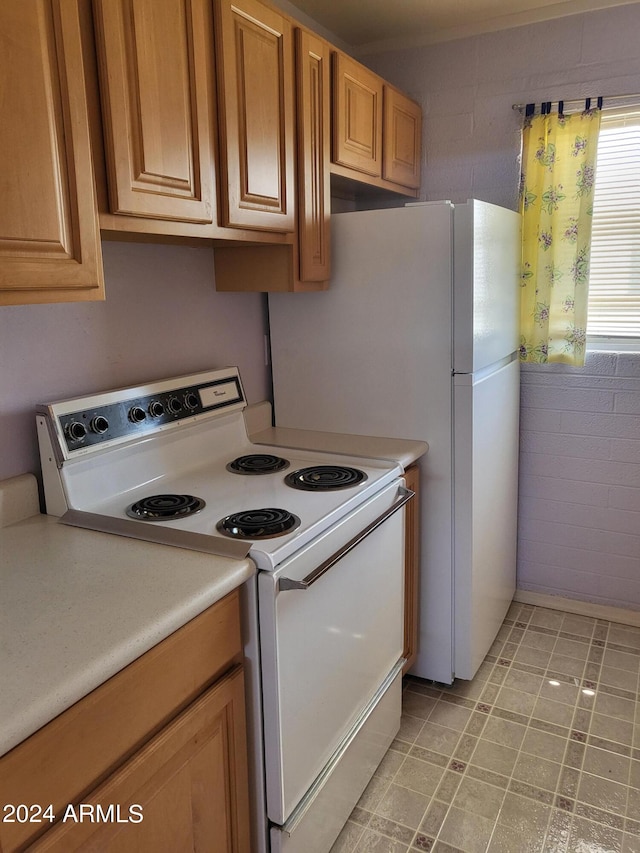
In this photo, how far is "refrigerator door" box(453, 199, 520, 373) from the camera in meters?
2.00

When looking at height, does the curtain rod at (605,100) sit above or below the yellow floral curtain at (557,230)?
above

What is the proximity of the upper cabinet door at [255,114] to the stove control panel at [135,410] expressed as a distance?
514 millimetres

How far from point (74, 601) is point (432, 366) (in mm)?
1347

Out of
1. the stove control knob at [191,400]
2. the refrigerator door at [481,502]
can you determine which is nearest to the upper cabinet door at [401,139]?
the refrigerator door at [481,502]

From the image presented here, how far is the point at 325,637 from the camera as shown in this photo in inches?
61.4

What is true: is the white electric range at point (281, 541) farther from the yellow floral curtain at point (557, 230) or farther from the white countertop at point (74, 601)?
the yellow floral curtain at point (557, 230)

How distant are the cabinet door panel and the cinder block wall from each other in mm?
1856

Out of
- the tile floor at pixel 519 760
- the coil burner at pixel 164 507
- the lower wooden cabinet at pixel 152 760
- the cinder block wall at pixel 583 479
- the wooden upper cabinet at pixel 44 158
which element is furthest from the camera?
the cinder block wall at pixel 583 479

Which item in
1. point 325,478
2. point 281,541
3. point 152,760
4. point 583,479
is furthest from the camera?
point 583,479

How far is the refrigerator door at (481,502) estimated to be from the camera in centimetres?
213

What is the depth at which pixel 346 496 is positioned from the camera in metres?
1.67

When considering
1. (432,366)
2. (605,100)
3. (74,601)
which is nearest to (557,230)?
(605,100)

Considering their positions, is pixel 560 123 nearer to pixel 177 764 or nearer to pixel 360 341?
pixel 360 341

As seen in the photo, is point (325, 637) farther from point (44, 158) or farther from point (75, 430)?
point (44, 158)
